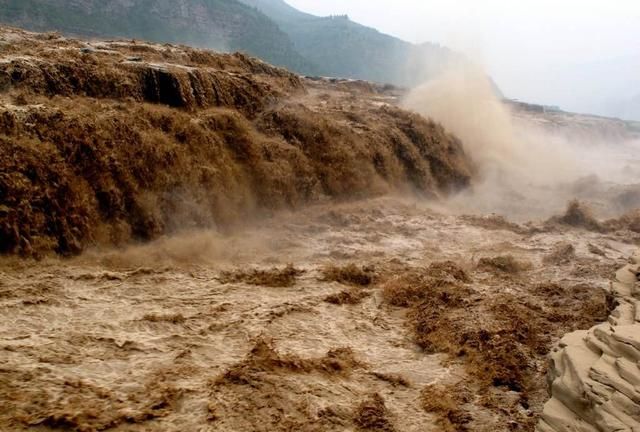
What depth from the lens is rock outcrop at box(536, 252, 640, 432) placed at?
4715 millimetres

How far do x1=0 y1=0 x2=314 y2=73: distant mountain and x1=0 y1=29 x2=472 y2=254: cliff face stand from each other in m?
73.0

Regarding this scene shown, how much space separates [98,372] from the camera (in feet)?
18.6

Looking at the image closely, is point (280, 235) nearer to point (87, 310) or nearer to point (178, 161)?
point (178, 161)

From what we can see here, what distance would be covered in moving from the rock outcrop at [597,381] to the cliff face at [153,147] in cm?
801

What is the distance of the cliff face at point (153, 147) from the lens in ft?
30.2

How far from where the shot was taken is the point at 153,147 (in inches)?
449

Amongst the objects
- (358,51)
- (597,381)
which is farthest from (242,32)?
(597,381)

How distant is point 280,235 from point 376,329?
16.4 feet

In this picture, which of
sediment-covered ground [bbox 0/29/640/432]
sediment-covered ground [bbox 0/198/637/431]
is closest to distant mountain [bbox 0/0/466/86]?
sediment-covered ground [bbox 0/29/640/432]

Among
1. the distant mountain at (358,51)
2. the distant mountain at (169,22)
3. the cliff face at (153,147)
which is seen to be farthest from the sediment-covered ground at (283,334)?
the distant mountain at (358,51)

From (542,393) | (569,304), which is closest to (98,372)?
(542,393)

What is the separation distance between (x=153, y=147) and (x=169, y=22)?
10304cm

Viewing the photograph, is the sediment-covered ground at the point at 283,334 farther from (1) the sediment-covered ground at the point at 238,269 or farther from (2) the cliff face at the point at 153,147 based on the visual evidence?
(2) the cliff face at the point at 153,147

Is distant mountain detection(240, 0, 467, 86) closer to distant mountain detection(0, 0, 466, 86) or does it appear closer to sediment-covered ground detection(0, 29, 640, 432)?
distant mountain detection(0, 0, 466, 86)
